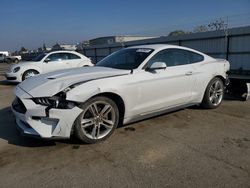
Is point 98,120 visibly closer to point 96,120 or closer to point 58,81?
point 96,120

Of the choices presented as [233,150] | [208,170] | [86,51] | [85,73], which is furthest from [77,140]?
[86,51]

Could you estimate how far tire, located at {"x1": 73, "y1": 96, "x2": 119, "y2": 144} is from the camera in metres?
3.95

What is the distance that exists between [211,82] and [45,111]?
3.80m

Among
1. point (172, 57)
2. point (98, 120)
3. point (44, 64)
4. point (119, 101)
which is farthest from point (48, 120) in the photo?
point (44, 64)

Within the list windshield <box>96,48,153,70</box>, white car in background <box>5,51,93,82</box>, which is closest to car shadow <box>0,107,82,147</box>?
windshield <box>96,48,153,70</box>

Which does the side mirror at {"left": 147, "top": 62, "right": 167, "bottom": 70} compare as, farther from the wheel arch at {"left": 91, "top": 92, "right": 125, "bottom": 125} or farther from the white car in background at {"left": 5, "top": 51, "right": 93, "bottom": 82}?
the white car in background at {"left": 5, "top": 51, "right": 93, "bottom": 82}

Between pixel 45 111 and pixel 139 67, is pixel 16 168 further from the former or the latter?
pixel 139 67

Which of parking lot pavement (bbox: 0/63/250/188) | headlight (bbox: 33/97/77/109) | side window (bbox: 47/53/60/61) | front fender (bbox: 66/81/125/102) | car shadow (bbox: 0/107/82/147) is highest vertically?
side window (bbox: 47/53/60/61)

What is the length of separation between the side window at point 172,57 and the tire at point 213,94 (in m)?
0.91

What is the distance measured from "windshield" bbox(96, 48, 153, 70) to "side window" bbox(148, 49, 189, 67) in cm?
18

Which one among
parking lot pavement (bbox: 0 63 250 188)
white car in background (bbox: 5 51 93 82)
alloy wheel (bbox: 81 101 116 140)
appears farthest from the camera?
white car in background (bbox: 5 51 93 82)

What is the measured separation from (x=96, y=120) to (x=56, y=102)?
720 millimetres

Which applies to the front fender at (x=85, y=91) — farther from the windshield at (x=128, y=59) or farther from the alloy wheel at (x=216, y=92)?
the alloy wheel at (x=216, y=92)

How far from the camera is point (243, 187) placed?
287 cm
